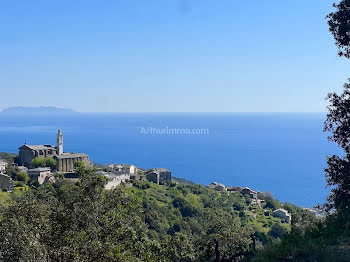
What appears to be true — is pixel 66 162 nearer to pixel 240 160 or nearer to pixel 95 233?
pixel 95 233

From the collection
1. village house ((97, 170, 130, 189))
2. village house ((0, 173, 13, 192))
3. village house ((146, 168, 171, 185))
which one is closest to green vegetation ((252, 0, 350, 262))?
village house ((0, 173, 13, 192))

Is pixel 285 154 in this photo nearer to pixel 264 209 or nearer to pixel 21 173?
pixel 264 209

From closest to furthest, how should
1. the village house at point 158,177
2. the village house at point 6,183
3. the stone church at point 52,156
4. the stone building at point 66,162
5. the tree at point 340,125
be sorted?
the tree at point 340,125 → the village house at point 6,183 → the stone building at point 66,162 → the stone church at point 52,156 → the village house at point 158,177

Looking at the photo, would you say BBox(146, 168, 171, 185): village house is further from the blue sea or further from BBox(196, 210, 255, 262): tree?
BBox(196, 210, 255, 262): tree

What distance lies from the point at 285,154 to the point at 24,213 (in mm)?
135726

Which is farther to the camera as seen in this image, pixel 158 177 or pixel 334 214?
pixel 158 177

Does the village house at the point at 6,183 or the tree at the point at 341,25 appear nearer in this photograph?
the tree at the point at 341,25

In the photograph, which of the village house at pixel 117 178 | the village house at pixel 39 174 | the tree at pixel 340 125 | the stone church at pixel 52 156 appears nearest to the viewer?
the tree at pixel 340 125

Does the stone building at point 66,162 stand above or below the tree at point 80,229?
below

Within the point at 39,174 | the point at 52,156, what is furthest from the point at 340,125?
the point at 52,156

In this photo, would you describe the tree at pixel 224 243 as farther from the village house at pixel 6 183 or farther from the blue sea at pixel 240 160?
the blue sea at pixel 240 160

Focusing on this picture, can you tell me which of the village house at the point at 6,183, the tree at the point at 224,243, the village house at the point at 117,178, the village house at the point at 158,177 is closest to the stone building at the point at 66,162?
the village house at the point at 117,178

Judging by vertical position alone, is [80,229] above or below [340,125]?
below

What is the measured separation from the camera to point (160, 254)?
34.5ft
